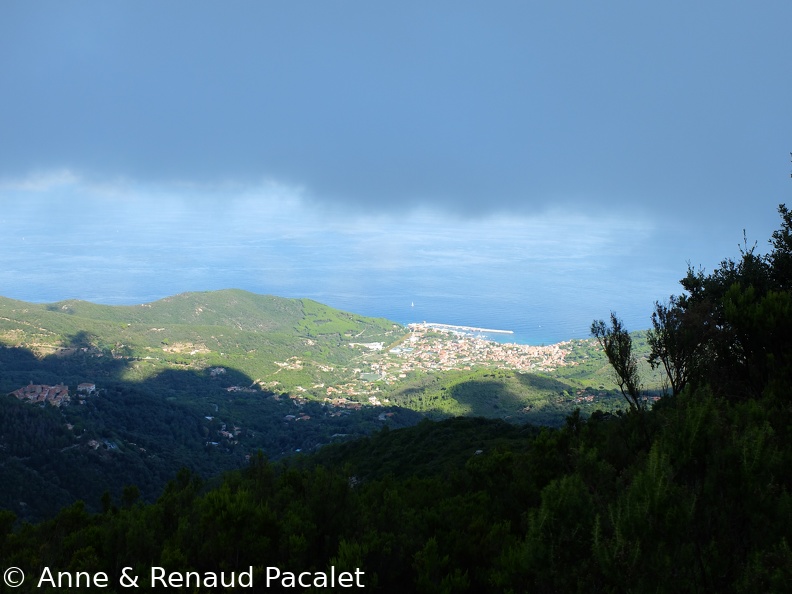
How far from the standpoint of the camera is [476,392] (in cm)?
4619

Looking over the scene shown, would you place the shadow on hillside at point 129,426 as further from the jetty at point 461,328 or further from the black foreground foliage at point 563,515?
the jetty at point 461,328

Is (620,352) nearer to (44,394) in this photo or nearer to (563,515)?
(563,515)

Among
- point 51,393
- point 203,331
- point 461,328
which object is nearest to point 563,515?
point 51,393

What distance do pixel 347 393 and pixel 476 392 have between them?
16.4m

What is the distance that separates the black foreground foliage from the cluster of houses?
3617 cm

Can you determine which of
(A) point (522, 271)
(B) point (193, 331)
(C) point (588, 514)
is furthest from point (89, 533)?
(A) point (522, 271)

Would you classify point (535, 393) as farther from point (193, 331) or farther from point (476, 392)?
point (193, 331)

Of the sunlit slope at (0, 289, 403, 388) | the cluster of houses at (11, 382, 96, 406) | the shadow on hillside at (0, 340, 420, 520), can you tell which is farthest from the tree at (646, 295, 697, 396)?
the sunlit slope at (0, 289, 403, 388)

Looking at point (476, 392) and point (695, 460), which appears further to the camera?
point (476, 392)

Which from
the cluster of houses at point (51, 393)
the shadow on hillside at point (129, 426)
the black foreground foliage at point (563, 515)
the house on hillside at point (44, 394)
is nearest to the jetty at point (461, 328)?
the shadow on hillside at point (129, 426)

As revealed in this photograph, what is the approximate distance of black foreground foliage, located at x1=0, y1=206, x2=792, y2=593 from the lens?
236 centimetres

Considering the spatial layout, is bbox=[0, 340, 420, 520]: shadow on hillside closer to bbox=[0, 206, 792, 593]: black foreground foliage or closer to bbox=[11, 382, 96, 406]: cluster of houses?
bbox=[11, 382, 96, 406]: cluster of houses

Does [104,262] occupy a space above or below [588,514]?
above

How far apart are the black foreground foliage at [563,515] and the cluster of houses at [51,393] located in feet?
119
